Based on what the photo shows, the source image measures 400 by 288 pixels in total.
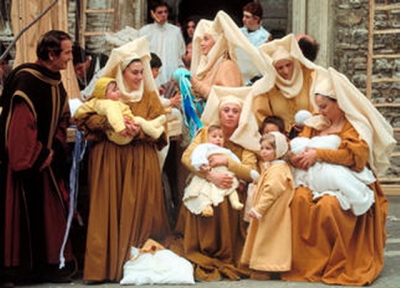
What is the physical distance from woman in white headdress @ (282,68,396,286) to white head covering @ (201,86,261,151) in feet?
1.12

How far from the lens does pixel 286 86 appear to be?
740 cm

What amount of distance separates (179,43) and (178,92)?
89.8 inches

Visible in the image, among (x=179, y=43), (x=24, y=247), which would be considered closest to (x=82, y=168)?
(x=24, y=247)

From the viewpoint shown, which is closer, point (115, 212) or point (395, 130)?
point (115, 212)

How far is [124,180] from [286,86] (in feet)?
Answer: 4.14

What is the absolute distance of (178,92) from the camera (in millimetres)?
8250

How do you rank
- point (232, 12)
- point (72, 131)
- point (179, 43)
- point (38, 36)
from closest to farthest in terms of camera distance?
point (72, 131), point (38, 36), point (179, 43), point (232, 12)

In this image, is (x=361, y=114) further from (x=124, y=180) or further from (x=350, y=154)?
(x=124, y=180)

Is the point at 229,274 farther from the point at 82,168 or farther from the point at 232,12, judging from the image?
the point at 232,12

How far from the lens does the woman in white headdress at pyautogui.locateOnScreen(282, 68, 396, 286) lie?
6.86 metres

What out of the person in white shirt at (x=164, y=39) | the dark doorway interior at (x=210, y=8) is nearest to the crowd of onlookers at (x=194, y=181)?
the person in white shirt at (x=164, y=39)

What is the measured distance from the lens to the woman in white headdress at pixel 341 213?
22.5ft

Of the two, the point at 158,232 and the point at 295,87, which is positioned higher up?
the point at 295,87

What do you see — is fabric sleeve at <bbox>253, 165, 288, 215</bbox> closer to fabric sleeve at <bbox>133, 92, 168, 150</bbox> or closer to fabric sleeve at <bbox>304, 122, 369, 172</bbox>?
fabric sleeve at <bbox>304, 122, 369, 172</bbox>
